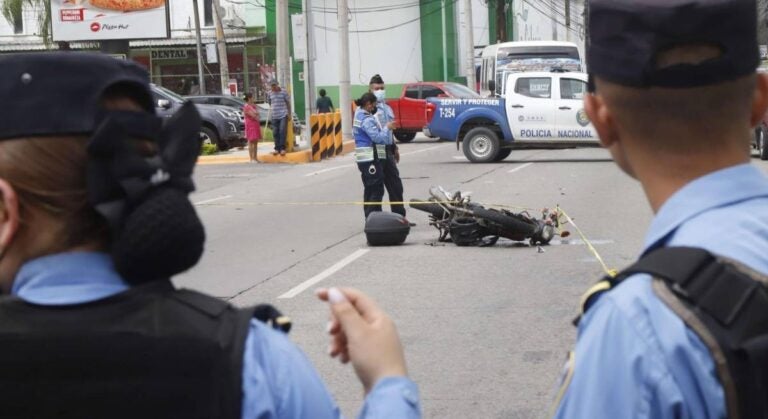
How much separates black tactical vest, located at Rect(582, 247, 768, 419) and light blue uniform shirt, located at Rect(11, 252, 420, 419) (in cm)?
54

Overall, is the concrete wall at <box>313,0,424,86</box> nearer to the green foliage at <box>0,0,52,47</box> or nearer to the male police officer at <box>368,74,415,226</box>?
the green foliage at <box>0,0,52,47</box>

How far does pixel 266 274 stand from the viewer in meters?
12.1

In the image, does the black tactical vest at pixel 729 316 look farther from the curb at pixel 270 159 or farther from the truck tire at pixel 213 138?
the truck tire at pixel 213 138

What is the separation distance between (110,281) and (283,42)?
3178 cm

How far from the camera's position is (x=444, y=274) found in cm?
1173

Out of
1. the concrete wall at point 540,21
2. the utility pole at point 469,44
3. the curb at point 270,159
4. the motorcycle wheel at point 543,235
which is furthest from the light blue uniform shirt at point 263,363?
the concrete wall at point 540,21

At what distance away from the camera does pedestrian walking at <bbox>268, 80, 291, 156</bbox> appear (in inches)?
1216

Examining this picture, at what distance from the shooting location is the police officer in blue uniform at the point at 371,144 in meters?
15.6

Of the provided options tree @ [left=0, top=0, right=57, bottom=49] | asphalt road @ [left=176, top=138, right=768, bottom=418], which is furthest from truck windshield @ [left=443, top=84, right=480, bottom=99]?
tree @ [left=0, top=0, right=57, bottom=49]

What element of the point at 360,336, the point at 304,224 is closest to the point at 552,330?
the point at 360,336

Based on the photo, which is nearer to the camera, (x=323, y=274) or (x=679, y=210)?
(x=679, y=210)

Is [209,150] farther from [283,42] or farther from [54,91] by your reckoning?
[54,91]

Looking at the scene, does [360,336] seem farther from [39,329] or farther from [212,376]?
[39,329]

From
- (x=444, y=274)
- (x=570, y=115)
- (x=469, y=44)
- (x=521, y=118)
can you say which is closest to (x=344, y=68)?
(x=521, y=118)
